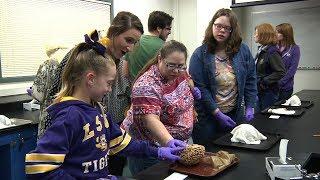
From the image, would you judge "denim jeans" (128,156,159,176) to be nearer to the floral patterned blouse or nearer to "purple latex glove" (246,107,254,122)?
the floral patterned blouse

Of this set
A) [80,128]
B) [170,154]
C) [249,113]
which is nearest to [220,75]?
[249,113]

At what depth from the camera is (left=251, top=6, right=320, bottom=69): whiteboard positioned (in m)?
4.49

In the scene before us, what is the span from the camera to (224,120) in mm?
2057

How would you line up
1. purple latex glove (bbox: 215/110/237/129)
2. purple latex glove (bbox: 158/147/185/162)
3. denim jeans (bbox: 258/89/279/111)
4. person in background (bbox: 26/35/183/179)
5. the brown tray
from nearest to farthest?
person in background (bbox: 26/35/183/179)
the brown tray
purple latex glove (bbox: 158/147/185/162)
purple latex glove (bbox: 215/110/237/129)
denim jeans (bbox: 258/89/279/111)

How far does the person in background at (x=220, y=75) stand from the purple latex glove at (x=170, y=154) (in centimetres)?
83

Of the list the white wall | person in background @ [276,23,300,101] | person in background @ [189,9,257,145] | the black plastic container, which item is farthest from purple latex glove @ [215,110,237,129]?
the white wall

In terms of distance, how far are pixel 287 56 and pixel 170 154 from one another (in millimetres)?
2966

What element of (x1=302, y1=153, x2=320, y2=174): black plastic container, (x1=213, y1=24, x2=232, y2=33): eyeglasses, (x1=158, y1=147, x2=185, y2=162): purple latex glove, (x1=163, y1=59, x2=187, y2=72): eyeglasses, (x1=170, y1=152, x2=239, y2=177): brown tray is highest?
(x1=213, y1=24, x2=232, y2=33): eyeglasses

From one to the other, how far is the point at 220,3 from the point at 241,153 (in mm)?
3246

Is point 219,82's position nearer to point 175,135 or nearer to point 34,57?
point 175,135

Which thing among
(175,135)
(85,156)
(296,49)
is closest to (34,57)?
(175,135)

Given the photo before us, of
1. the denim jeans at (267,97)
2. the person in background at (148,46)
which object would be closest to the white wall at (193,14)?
the denim jeans at (267,97)

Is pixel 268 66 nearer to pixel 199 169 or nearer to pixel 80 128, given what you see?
pixel 199 169

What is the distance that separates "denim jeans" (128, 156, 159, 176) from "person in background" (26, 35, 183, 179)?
0.28 m
